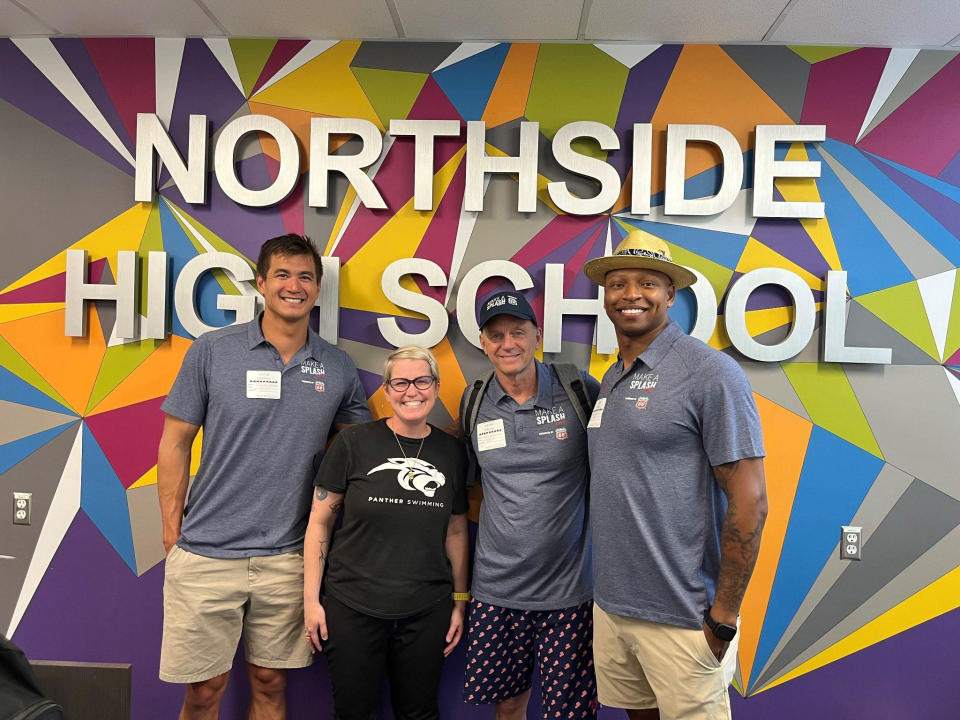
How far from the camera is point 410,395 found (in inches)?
79.9

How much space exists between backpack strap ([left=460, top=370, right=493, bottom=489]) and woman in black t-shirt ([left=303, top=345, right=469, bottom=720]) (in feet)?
0.25

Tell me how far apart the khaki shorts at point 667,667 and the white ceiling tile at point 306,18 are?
92.1 inches

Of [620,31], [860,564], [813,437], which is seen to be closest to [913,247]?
[813,437]

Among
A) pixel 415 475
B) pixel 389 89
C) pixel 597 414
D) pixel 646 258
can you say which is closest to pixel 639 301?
pixel 646 258

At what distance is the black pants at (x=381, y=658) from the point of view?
195 centimetres

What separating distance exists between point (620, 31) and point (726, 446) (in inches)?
68.3

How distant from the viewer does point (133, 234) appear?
250 centimetres

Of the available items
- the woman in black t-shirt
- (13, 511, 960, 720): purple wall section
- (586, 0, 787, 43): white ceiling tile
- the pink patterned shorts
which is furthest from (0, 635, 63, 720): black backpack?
(586, 0, 787, 43): white ceiling tile

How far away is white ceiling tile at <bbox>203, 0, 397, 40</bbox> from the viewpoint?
2.23 metres

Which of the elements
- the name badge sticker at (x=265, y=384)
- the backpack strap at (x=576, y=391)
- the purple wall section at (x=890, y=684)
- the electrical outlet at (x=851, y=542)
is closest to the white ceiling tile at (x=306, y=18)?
the name badge sticker at (x=265, y=384)

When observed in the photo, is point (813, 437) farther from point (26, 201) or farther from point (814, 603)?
point (26, 201)

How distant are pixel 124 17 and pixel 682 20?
2.24m

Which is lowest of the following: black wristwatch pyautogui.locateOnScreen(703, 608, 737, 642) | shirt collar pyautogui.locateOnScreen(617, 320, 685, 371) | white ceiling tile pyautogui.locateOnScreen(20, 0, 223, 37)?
black wristwatch pyautogui.locateOnScreen(703, 608, 737, 642)

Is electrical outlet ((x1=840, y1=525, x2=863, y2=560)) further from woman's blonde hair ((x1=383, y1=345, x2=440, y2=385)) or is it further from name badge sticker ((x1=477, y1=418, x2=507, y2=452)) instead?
woman's blonde hair ((x1=383, y1=345, x2=440, y2=385))
